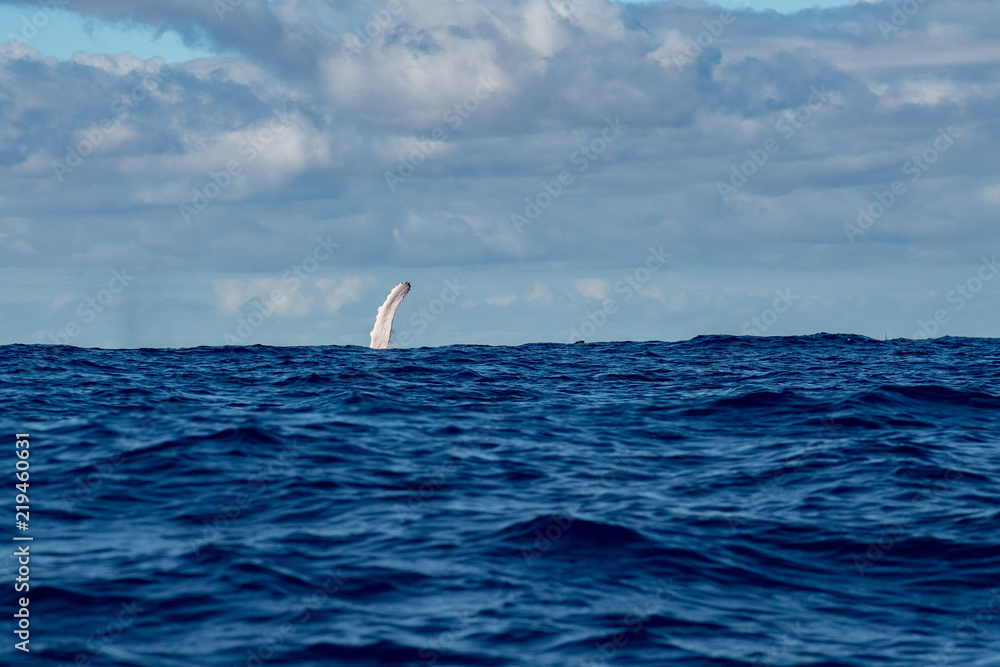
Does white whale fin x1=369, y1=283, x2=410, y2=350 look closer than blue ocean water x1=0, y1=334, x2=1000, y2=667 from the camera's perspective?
No

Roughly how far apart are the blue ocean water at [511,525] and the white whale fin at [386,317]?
18913 millimetres

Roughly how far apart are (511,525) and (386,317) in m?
37.1

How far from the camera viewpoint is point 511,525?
59.0 ft

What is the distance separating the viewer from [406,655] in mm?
12641

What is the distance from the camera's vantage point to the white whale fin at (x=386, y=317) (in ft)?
176

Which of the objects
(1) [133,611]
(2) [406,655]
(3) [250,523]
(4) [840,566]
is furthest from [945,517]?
(1) [133,611]

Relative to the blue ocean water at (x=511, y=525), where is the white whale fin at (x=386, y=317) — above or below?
above

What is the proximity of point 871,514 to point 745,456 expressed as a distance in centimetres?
496

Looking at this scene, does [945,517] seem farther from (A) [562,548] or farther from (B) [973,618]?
(A) [562,548]

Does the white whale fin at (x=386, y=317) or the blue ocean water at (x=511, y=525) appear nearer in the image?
the blue ocean water at (x=511, y=525)

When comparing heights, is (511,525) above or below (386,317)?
below

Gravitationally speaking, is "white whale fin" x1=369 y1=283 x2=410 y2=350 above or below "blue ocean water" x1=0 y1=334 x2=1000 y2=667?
above

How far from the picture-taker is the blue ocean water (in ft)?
43.7

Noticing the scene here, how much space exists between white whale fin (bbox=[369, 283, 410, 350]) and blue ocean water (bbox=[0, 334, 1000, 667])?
18913 millimetres
